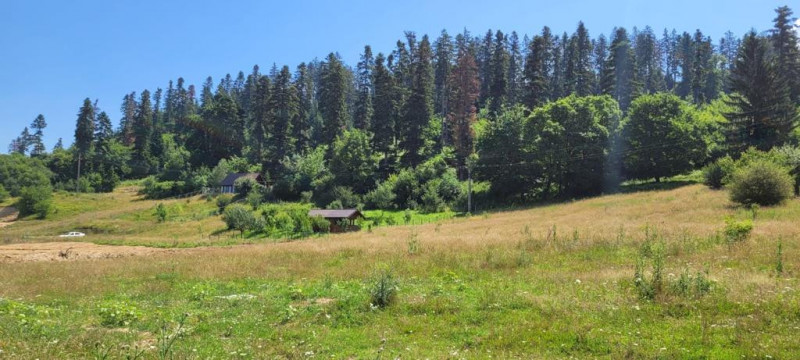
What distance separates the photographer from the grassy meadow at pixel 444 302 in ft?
25.8

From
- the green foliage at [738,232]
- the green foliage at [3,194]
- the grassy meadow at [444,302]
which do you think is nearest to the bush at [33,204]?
the green foliage at [3,194]

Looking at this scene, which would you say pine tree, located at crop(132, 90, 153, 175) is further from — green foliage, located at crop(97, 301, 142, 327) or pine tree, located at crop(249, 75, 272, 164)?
green foliage, located at crop(97, 301, 142, 327)

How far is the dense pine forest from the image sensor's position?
55.5m

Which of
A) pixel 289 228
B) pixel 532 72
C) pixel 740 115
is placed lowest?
pixel 289 228

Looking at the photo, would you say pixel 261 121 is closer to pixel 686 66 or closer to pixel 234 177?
pixel 234 177

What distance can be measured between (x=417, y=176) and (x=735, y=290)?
54.9 metres

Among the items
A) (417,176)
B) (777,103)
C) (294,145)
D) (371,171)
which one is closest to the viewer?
(777,103)

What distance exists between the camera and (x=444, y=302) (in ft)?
36.7

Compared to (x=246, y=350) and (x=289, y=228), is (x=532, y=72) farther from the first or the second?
(x=246, y=350)

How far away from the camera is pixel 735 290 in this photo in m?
10.1

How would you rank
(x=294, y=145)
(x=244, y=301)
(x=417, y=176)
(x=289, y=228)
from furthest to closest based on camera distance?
1. (x=294, y=145)
2. (x=417, y=176)
3. (x=289, y=228)
4. (x=244, y=301)

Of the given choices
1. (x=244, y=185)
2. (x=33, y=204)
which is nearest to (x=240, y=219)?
(x=244, y=185)

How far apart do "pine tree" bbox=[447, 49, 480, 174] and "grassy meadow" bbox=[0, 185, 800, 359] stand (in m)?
49.0

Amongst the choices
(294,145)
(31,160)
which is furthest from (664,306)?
(31,160)
